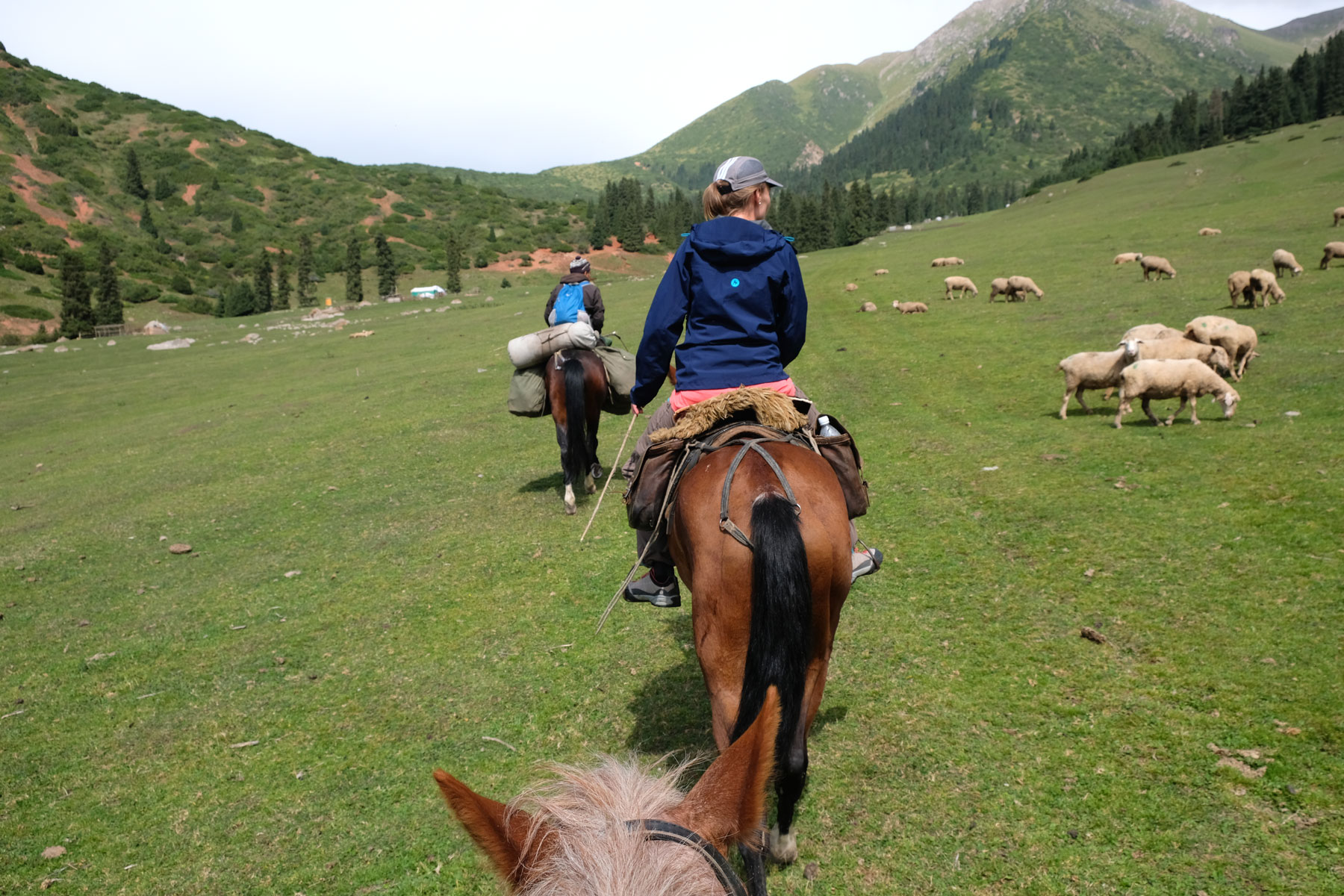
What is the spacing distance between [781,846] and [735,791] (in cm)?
204

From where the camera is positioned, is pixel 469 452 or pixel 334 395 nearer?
pixel 469 452

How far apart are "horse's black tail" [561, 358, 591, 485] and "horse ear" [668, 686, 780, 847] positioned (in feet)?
24.9

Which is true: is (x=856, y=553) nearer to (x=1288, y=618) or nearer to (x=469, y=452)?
(x=1288, y=618)

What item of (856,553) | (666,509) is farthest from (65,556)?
(856,553)

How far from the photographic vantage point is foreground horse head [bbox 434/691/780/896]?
1498 millimetres

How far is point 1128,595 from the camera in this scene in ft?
19.2

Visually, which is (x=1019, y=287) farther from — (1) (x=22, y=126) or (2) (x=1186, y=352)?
(1) (x=22, y=126)

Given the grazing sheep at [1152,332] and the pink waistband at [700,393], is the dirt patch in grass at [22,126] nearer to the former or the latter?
the grazing sheep at [1152,332]

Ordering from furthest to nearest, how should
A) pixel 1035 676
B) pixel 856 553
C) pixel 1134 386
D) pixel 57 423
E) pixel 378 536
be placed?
pixel 57 423 → pixel 1134 386 → pixel 378 536 → pixel 1035 676 → pixel 856 553

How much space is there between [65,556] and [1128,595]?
12.7m

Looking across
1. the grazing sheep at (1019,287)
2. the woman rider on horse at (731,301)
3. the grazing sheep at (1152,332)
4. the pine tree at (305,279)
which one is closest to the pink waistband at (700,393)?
the woman rider on horse at (731,301)

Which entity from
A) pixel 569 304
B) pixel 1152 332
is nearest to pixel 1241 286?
pixel 1152 332

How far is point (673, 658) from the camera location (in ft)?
18.9

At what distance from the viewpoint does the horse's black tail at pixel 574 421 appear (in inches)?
357
